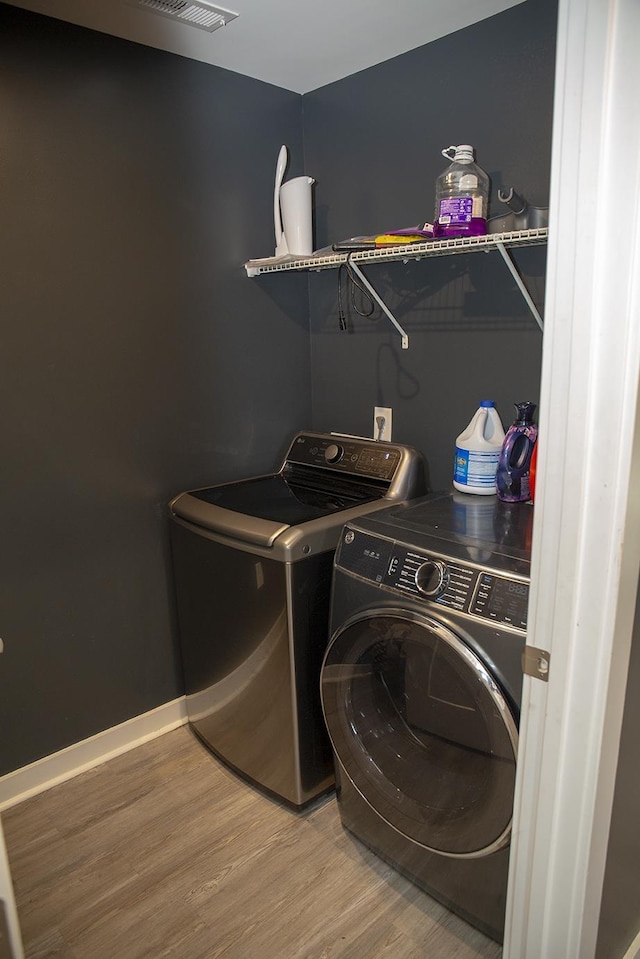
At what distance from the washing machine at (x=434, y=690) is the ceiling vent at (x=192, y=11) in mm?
1385

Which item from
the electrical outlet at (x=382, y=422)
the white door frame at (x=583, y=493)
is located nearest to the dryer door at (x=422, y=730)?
the white door frame at (x=583, y=493)

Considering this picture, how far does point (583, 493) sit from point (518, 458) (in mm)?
980

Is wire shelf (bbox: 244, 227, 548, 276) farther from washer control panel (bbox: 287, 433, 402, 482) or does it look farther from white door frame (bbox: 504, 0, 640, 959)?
white door frame (bbox: 504, 0, 640, 959)

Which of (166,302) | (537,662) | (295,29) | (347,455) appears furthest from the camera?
(347,455)

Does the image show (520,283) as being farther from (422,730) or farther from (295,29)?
(422,730)

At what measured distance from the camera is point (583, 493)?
31.7 inches

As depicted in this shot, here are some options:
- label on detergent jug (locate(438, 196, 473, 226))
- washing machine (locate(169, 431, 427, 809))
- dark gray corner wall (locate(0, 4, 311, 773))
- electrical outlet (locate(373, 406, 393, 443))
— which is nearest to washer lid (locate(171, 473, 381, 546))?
washing machine (locate(169, 431, 427, 809))

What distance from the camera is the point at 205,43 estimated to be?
183 cm

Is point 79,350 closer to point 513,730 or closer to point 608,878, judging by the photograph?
point 513,730

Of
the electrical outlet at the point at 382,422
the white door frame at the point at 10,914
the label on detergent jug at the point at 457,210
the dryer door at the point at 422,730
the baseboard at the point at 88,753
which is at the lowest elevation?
the baseboard at the point at 88,753

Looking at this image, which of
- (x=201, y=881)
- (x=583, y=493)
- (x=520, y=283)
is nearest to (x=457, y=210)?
(x=520, y=283)

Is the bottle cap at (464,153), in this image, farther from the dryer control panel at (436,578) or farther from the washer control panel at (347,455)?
the dryer control panel at (436,578)

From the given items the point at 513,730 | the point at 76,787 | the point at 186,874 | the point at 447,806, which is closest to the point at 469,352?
the point at 513,730

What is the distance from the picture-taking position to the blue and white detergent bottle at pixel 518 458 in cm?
174
